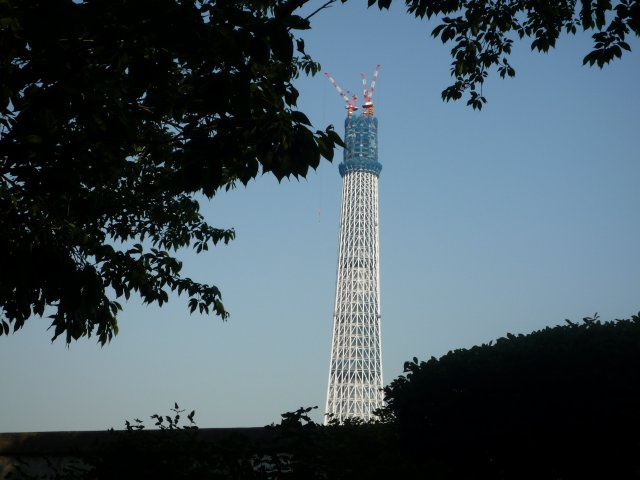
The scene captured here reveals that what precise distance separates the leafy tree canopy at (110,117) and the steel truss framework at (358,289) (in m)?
68.0

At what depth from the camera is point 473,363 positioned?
30.2ft

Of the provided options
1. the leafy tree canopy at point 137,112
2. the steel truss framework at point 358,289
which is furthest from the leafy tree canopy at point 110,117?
the steel truss framework at point 358,289

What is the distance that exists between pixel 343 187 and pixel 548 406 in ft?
263

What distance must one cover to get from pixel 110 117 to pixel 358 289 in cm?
7593

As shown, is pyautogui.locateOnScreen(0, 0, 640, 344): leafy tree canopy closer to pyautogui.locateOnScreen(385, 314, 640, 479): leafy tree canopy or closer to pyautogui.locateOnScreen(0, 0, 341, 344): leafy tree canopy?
pyautogui.locateOnScreen(0, 0, 341, 344): leafy tree canopy

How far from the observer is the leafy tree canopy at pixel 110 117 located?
5113 mm

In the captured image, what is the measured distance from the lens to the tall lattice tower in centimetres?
7812

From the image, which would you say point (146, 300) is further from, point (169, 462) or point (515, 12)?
point (515, 12)

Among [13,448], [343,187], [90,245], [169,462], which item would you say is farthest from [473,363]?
[343,187]

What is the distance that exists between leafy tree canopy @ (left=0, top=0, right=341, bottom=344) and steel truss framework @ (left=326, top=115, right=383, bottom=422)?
223 ft

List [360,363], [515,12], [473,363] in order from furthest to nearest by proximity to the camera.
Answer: [360,363] < [515,12] < [473,363]

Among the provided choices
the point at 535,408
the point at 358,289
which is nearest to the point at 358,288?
the point at 358,289

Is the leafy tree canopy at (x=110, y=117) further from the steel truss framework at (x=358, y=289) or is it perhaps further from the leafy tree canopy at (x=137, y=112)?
the steel truss framework at (x=358, y=289)

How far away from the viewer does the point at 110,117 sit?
714 centimetres
